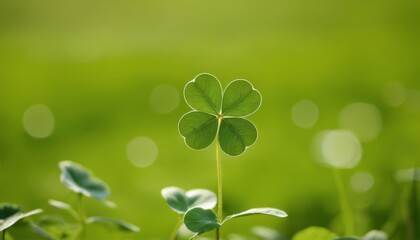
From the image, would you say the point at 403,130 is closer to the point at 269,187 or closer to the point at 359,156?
the point at 359,156

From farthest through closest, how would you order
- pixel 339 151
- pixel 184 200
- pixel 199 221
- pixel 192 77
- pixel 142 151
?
pixel 192 77, pixel 142 151, pixel 339 151, pixel 184 200, pixel 199 221

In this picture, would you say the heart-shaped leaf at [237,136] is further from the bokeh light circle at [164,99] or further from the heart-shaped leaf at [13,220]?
the bokeh light circle at [164,99]

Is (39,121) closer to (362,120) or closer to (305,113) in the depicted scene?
(305,113)

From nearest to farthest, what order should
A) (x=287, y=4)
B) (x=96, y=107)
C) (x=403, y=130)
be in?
(x=403, y=130) → (x=96, y=107) → (x=287, y=4)

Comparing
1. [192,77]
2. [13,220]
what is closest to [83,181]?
[13,220]

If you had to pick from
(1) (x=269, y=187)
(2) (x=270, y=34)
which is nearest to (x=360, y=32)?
(2) (x=270, y=34)

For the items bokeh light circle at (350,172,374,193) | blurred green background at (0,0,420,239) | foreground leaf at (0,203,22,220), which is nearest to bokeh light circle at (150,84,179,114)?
blurred green background at (0,0,420,239)
